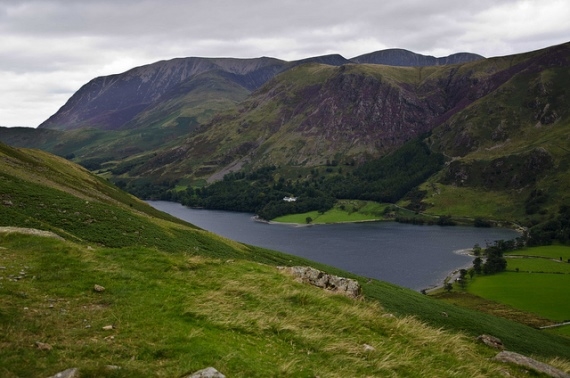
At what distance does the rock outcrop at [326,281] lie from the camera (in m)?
36.4

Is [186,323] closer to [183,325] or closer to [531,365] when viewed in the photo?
[183,325]

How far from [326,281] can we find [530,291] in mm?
128637

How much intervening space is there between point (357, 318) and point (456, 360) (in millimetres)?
5361

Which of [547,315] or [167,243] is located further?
[547,315]

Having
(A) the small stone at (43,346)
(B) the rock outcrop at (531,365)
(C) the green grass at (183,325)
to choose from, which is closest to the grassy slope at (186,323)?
(C) the green grass at (183,325)

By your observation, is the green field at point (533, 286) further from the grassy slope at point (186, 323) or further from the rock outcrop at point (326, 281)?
the grassy slope at point (186, 323)

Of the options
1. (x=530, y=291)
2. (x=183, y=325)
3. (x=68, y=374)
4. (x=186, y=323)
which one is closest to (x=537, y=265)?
(x=530, y=291)

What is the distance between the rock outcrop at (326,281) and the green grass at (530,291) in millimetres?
94720

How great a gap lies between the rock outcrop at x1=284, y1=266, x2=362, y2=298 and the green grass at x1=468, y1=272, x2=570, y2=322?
9472 cm

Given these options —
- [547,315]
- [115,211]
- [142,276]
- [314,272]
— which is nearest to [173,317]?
[142,276]

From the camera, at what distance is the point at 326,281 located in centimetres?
3734

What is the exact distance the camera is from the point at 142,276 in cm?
2544

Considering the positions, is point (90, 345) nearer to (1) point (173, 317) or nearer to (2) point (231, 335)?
(1) point (173, 317)

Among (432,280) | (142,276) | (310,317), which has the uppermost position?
(142,276)
